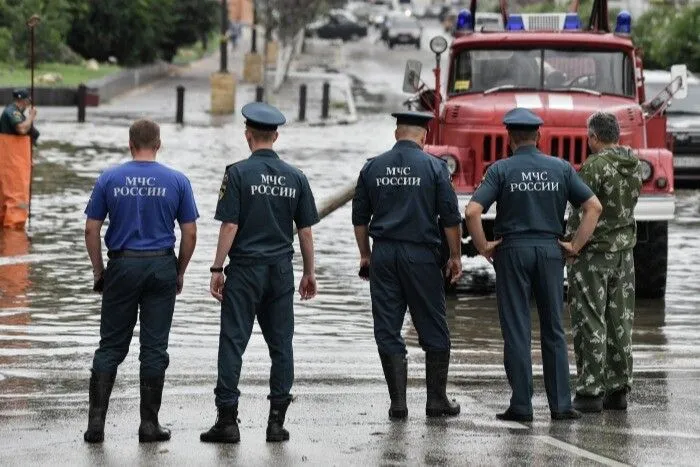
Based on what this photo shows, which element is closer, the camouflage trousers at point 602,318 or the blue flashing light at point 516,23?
the camouflage trousers at point 602,318

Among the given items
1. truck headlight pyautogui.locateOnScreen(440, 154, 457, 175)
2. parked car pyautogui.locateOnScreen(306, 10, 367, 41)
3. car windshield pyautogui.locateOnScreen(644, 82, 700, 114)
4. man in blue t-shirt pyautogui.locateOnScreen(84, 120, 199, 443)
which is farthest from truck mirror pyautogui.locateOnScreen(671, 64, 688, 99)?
parked car pyautogui.locateOnScreen(306, 10, 367, 41)

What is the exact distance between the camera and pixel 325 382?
11.7 meters

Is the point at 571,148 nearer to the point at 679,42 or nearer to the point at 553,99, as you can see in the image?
the point at 553,99

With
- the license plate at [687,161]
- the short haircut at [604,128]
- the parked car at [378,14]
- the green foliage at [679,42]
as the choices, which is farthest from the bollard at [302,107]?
the parked car at [378,14]

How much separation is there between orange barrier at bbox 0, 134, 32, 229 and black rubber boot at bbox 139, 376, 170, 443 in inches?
435

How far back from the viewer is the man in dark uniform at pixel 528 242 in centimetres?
1049

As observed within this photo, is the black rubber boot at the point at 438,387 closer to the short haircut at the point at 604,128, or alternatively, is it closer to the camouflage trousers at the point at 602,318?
the camouflage trousers at the point at 602,318

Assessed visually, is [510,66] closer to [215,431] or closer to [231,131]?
[215,431]

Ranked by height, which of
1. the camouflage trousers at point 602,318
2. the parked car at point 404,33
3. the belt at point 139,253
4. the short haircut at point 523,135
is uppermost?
the short haircut at point 523,135

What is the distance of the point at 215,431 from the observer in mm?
9711

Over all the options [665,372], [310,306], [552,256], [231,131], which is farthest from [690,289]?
[231,131]

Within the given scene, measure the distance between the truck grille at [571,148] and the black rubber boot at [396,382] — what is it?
5980 mm

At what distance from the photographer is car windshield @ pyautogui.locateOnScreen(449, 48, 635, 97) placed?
1720cm

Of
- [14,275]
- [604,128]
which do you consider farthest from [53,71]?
[604,128]
